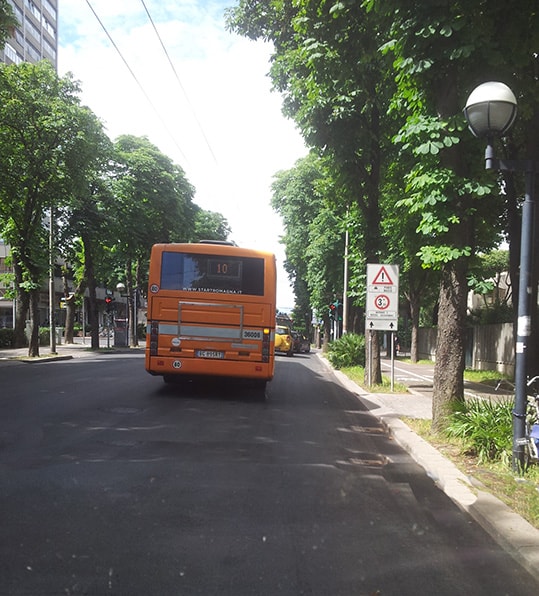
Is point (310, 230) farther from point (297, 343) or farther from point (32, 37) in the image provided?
point (32, 37)

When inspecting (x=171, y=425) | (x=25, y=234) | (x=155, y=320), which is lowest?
(x=171, y=425)

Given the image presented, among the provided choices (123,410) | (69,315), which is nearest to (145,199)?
(69,315)

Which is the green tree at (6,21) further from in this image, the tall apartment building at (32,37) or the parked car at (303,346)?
the tall apartment building at (32,37)

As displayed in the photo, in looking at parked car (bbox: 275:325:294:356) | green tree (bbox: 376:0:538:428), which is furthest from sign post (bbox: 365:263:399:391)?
parked car (bbox: 275:325:294:356)

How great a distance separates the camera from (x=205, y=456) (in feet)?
21.0

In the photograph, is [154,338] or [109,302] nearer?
[154,338]

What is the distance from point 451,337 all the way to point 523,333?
6.11 feet

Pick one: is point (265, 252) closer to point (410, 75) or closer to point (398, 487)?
point (410, 75)

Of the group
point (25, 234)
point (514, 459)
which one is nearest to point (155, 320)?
point (514, 459)

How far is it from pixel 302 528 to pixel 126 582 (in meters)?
1.40

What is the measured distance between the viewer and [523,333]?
20.1 ft

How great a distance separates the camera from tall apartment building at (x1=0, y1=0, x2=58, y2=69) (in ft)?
199

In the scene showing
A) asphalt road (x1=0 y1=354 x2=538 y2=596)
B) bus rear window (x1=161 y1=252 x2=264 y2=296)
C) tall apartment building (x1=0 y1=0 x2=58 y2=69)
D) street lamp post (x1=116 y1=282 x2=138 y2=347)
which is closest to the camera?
asphalt road (x1=0 y1=354 x2=538 y2=596)

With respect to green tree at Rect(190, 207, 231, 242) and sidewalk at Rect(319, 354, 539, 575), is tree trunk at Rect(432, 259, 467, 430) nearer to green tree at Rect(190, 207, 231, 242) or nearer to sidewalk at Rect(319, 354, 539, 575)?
sidewalk at Rect(319, 354, 539, 575)
